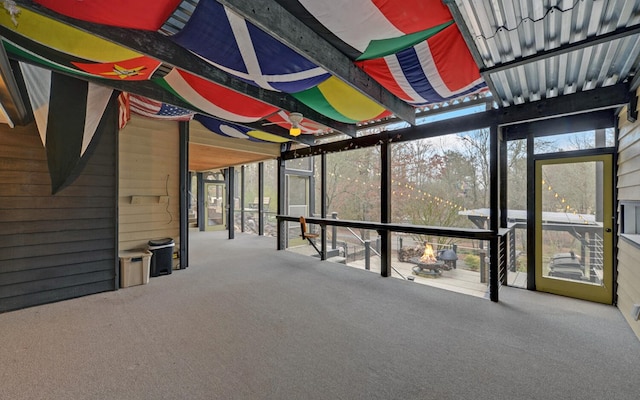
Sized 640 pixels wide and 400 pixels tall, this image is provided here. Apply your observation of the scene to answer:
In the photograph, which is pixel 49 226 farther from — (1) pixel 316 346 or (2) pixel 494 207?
(2) pixel 494 207

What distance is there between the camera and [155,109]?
161 inches

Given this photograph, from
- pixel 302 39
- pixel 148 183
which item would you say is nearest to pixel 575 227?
pixel 302 39

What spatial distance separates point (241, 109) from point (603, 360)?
4.60 m

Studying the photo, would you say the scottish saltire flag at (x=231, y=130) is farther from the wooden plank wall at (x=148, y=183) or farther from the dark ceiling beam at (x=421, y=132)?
the dark ceiling beam at (x=421, y=132)

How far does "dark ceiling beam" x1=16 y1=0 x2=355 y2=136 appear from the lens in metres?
1.80

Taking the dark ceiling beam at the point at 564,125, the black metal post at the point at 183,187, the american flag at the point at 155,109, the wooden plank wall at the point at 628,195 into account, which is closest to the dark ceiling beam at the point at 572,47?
the wooden plank wall at the point at 628,195

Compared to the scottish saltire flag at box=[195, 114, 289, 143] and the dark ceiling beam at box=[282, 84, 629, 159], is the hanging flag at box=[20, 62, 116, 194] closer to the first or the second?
the scottish saltire flag at box=[195, 114, 289, 143]

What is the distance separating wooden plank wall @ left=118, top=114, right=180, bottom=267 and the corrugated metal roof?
4766 millimetres

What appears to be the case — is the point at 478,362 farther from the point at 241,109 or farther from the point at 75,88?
the point at 75,88

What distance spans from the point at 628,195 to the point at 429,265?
12.6 feet

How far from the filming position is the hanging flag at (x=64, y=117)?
307cm

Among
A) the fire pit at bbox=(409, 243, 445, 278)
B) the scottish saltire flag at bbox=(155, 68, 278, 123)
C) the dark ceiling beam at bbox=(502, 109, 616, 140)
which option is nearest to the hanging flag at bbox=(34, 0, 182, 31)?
the scottish saltire flag at bbox=(155, 68, 278, 123)

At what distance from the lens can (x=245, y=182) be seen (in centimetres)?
1030

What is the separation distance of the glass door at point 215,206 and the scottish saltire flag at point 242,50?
863 cm
